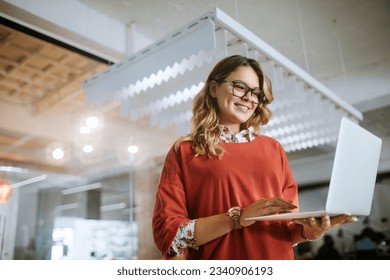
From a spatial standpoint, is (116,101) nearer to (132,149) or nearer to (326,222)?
(326,222)

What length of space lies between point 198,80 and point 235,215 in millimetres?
940

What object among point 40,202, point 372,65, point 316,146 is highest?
point 372,65

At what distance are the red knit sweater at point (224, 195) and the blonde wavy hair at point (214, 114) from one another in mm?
30

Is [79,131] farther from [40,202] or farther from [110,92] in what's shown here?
[110,92]

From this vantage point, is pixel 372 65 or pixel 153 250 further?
pixel 153 250

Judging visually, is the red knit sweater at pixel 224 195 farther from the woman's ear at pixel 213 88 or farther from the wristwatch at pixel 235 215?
the woman's ear at pixel 213 88

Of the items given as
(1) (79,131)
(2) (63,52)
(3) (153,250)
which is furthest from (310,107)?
(3) (153,250)

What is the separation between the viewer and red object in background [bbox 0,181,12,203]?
2.70 meters

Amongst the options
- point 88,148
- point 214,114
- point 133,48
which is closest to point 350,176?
point 214,114

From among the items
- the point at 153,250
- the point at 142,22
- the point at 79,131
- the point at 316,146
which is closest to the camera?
the point at 142,22
